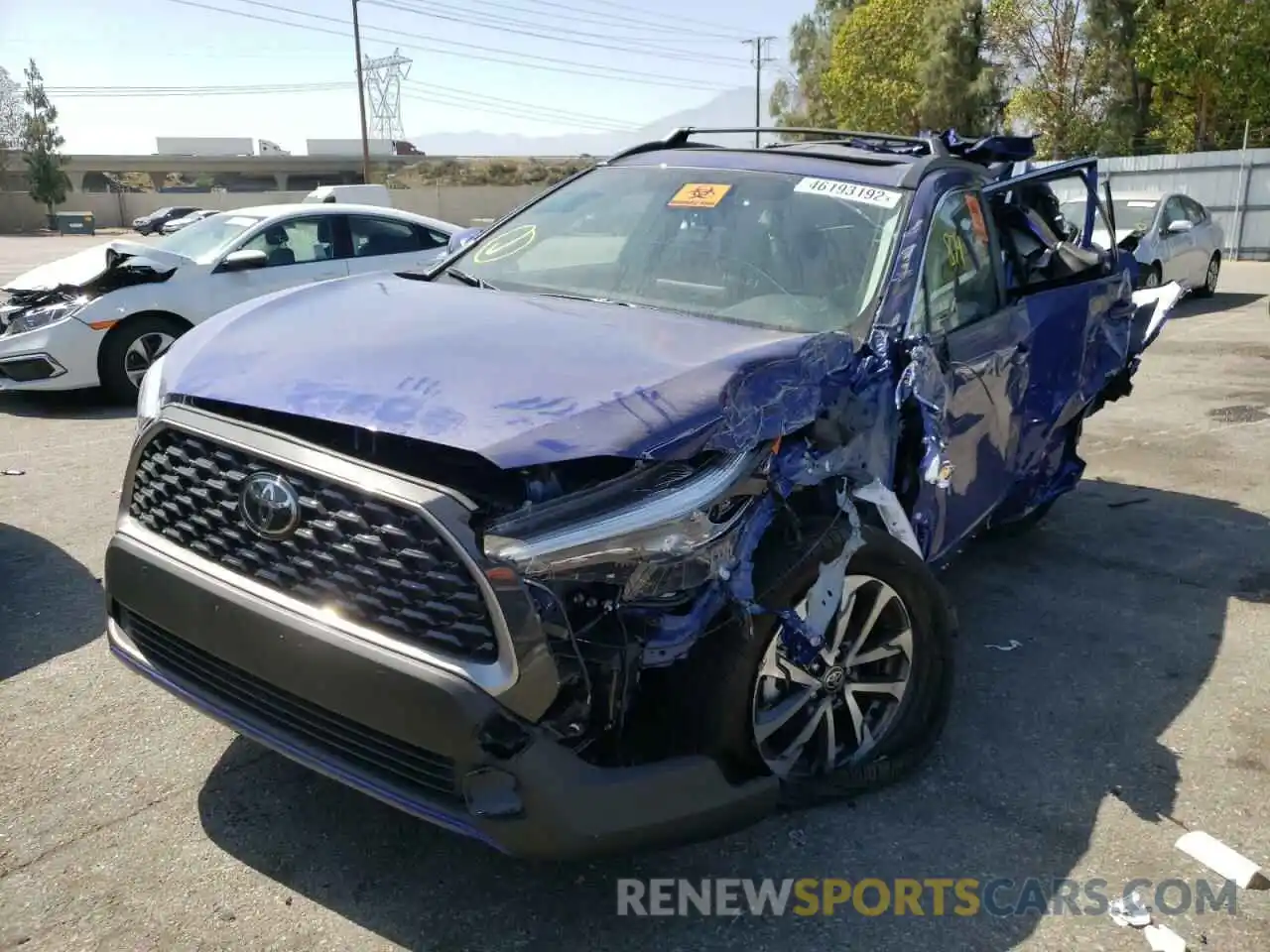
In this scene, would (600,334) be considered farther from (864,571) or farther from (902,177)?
(902,177)

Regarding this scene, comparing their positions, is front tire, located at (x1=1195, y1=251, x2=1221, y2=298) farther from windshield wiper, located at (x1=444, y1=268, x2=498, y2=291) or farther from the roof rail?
windshield wiper, located at (x1=444, y1=268, x2=498, y2=291)

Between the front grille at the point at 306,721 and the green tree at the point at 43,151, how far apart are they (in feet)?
224

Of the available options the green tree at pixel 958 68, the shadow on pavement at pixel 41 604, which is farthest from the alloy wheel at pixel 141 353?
the green tree at pixel 958 68

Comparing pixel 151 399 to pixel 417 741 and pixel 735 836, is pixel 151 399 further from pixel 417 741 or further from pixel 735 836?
pixel 735 836

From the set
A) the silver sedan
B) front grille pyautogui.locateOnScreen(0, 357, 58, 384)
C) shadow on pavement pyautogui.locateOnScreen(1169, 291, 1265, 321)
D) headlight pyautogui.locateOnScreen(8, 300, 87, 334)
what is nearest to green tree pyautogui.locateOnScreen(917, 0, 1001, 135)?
shadow on pavement pyautogui.locateOnScreen(1169, 291, 1265, 321)

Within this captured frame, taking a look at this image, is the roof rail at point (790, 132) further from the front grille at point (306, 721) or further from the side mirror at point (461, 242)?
the front grille at point (306, 721)

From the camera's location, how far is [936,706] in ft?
10.9

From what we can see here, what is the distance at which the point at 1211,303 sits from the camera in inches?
608

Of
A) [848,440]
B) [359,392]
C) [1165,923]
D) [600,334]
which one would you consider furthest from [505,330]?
[1165,923]

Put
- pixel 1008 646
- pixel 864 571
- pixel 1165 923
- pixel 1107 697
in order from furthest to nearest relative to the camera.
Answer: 1. pixel 1008 646
2. pixel 1107 697
3. pixel 864 571
4. pixel 1165 923

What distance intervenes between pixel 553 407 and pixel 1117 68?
121 feet

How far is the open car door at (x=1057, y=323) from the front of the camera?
4.50 metres

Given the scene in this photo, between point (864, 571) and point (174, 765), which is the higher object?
point (864, 571)
